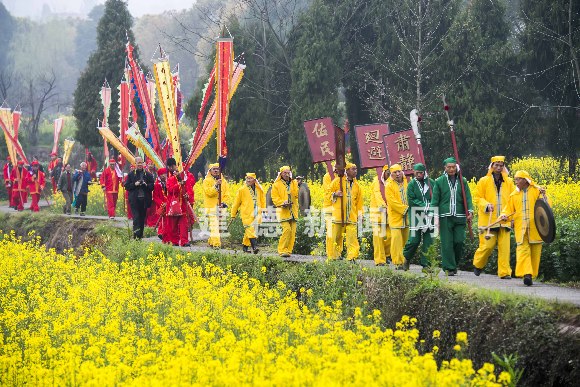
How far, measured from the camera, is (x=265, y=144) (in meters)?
29.8

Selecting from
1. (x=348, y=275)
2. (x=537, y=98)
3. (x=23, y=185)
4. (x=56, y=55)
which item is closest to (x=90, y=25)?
(x=56, y=55)

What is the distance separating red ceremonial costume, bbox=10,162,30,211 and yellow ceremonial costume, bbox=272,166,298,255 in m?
16.8

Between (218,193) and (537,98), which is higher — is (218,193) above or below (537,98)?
below

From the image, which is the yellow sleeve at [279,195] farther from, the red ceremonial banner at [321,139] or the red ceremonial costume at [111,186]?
the red ceremonial costume at [111,186]

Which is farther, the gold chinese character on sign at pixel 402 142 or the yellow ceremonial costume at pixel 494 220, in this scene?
the gold chinese character on sign at pixel 402 142

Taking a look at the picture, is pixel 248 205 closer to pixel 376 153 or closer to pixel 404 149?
pixel 376 153

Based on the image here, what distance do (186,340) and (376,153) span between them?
8260 mm

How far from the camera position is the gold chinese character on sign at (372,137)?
51.9 feet

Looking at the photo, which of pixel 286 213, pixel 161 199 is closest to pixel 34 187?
pixel 161 199

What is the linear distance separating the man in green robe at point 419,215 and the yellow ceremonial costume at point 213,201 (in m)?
5.00

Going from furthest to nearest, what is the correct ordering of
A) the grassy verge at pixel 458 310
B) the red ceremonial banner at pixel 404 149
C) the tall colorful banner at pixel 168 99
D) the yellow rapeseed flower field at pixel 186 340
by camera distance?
the tall colorful banner at pixel 168 99, the red ceremonial banner at pixel 404 149, the grassy verge at pixel 458 310, the yellow rapeseed flower field at pixel 186 340

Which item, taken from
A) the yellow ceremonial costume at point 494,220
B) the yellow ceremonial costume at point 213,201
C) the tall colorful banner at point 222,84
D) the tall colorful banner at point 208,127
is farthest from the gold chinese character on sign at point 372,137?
the yellow ceremonial costume at point 494,220

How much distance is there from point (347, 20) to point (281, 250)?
596 inches

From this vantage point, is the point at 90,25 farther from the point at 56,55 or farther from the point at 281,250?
the point at 281,250
